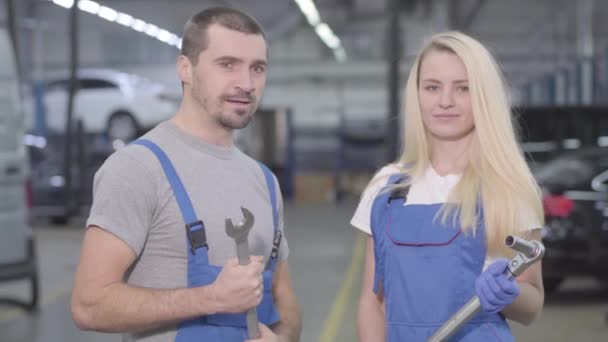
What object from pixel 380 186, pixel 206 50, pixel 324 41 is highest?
pixel 324 41

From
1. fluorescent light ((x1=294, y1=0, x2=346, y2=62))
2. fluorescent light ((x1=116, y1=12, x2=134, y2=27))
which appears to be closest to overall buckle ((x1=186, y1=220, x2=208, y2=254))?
fluorescent light ((x1=294, y1=0, x2=346, y2=62))

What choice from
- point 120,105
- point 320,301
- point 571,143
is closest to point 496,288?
point 320,301

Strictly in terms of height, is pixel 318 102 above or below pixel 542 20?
below

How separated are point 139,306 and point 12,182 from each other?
6001 millimetres

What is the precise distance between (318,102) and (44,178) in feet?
38.2

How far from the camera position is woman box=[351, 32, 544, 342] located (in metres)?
2.55

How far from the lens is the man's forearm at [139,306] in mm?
2215

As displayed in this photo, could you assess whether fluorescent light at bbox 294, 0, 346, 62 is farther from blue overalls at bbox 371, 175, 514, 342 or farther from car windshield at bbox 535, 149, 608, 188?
blue overalls at bbox 371, 175, 514, 342

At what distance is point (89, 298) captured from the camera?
7.34 feet

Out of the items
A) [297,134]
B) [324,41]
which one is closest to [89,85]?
[297,134]

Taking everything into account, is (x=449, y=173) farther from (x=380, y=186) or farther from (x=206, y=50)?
(x=206, y=50)

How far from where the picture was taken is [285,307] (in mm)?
2615

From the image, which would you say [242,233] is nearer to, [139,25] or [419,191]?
[419,191]

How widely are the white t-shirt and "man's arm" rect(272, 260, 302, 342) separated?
289 millimetres
